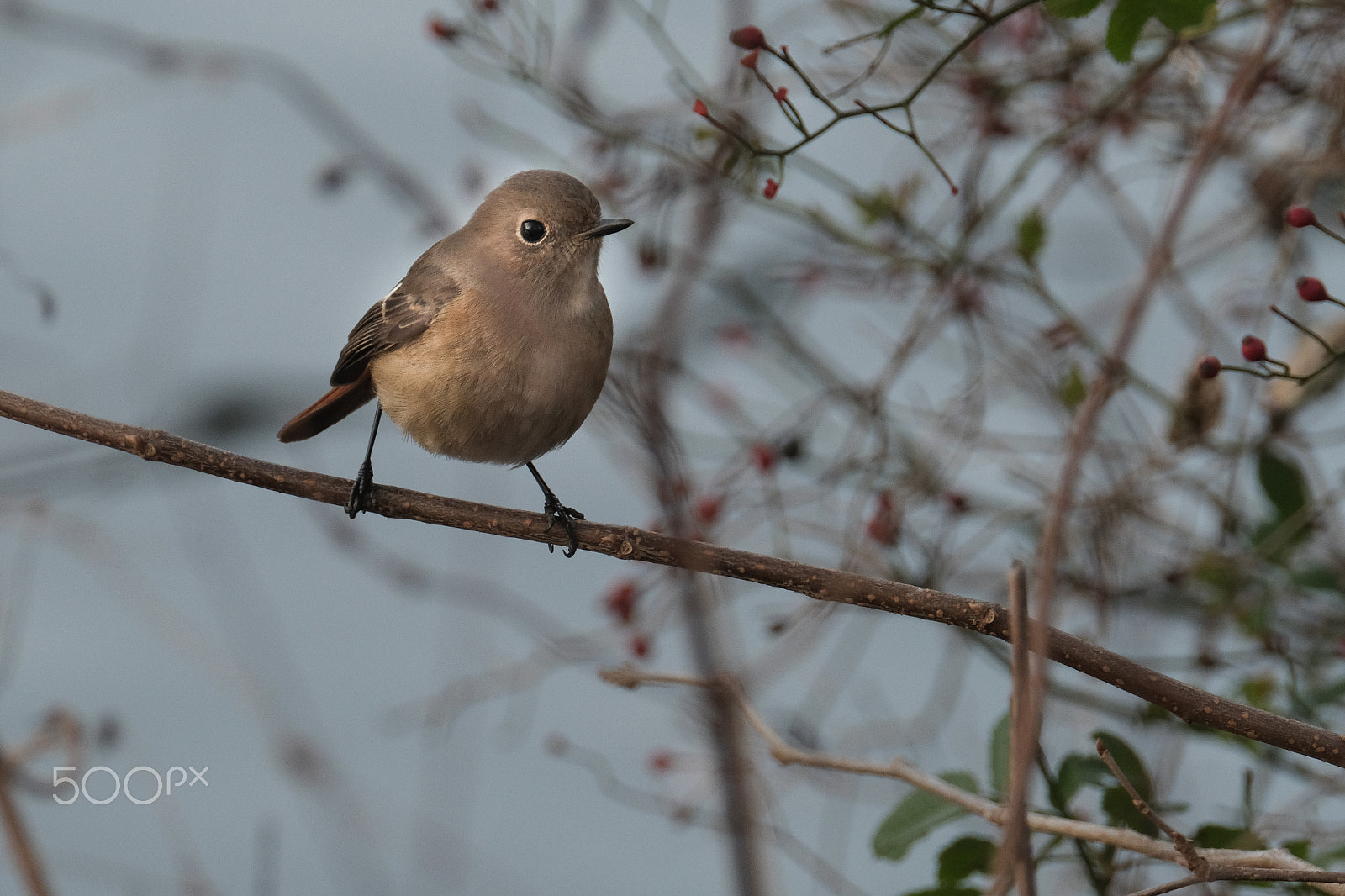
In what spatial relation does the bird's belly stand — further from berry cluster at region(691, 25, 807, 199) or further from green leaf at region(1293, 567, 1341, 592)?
green leaf at region(1293, 567, 1341, 592)

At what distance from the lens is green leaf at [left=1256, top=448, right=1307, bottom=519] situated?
348 centimetres

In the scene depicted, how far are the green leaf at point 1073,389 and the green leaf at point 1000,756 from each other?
1.16 metres

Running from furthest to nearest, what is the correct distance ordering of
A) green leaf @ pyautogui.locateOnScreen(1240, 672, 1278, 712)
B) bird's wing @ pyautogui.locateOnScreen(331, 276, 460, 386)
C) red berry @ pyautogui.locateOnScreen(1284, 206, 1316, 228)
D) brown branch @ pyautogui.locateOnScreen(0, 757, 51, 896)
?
green leaf @ pyautogui.locateOnScreen(1240, 672, 1278, 712)
bird's wing @ pyautogui.locateOnScreen(331, 276, 460, 386)
red berry @ pyautogui.locateOnScreen(1284, 206, 1316, 228)
brown branch @ pyautogui.locateOnScreen(0, 757, 51, 896)

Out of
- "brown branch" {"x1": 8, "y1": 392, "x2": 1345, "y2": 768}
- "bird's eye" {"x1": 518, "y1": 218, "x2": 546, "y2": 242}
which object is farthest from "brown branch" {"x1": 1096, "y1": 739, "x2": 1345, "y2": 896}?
"bird's eye" {"x1": 518, "y1": 218, "x2": 546, "y2": 242}

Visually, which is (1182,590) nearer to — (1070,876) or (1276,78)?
(1070,876)

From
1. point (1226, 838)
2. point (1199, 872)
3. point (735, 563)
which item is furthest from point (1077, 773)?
point (735, 563)

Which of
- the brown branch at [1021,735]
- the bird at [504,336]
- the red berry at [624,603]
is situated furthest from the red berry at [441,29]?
the brown branch at [1021,735]

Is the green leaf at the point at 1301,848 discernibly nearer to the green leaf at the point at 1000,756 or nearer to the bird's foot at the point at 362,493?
the green leaf at the point at 1000,756

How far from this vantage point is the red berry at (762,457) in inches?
137

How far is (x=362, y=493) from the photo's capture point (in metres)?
2.97

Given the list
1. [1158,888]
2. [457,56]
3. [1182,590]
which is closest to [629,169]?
[457,56]

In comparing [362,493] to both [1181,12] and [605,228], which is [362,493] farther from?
[1181,12]

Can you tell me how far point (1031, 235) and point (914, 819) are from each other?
5.50 feet

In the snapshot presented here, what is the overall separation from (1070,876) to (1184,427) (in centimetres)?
130
